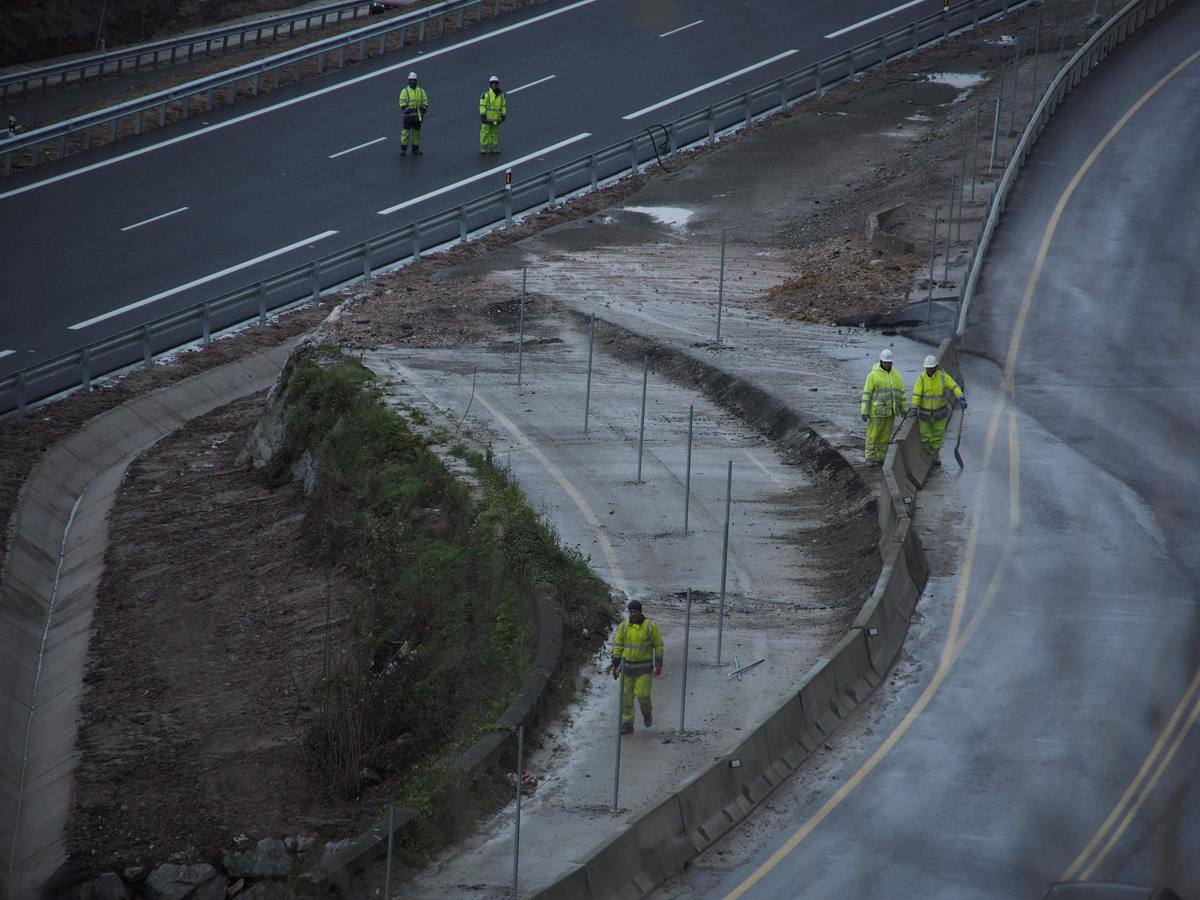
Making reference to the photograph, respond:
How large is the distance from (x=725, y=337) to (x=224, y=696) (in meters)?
12.8

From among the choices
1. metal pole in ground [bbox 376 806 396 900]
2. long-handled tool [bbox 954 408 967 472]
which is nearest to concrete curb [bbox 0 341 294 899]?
metal pole in ground [bbox 376 806 396 900]

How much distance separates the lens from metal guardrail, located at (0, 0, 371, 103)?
1886 inches

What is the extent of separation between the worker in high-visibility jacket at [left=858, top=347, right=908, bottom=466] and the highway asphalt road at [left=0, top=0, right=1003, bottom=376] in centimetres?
1488

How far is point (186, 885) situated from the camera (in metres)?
17.4

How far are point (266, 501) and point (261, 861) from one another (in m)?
11.1

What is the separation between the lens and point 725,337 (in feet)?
103

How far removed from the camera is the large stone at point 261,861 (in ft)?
57.0

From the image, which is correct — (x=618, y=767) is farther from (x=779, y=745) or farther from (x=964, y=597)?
(x=964, y=597)

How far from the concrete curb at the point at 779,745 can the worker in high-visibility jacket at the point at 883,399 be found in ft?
2.33

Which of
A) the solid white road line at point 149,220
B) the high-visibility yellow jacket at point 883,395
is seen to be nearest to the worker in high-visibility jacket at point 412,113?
the solid white road line at point 149,220

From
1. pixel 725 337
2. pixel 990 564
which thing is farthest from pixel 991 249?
pixel 990 564

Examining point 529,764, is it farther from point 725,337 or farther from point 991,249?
point 991,249

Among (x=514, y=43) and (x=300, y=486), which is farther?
(x=514, y=43)

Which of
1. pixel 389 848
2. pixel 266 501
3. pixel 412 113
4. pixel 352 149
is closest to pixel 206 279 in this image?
pixel 266 501
